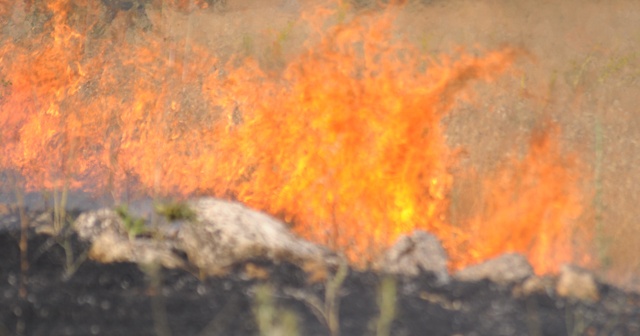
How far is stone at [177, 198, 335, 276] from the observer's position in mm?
4820

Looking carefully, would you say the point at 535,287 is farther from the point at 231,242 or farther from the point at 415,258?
the point at 231,242

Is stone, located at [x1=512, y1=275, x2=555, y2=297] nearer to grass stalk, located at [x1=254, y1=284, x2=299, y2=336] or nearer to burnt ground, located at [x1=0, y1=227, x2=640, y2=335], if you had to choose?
burnt ground, located at [x1=0, y1=227, x2=640, y2=335]

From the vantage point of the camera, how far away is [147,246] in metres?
5.04

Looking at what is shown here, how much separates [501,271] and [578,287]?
43 centimetres

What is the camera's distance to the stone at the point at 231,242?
4820 millimetres

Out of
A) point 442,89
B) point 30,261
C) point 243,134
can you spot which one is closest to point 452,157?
point 442,89

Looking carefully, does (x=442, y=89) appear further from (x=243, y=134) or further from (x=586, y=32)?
(x=243, y=134)

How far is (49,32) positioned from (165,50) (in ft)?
3.46

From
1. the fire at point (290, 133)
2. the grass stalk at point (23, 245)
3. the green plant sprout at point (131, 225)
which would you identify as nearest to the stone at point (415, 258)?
the fire at point (290, 133)

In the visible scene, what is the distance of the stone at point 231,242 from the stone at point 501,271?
0.76m

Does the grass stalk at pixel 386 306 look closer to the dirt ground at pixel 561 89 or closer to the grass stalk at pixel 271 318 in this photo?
the grass stalk at pixel 271 318

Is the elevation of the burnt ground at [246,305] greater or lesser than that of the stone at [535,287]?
lesser

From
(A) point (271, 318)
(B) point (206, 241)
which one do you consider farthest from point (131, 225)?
(A) point (271, 318)

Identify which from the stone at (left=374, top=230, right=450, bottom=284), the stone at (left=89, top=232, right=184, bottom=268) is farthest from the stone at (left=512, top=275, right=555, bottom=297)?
the stone at (left=89, top=232, right=184, bottom=268)
